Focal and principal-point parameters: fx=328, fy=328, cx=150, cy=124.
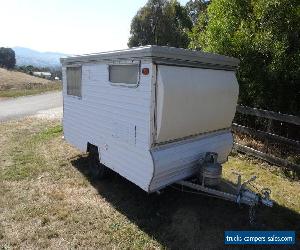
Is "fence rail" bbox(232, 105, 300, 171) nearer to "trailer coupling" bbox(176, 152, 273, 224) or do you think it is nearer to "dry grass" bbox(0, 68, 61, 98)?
"trailer coupling" bbox(176, 152, 273, 224)

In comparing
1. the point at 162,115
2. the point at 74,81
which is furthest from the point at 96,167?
the point at 162,115

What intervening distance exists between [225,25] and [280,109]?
3492 mm

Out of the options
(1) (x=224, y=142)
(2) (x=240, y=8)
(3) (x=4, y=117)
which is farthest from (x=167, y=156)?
(3) (x=4, y=117)

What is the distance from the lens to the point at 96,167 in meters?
8.70

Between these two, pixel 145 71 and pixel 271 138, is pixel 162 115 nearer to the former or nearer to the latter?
pixel 145 71

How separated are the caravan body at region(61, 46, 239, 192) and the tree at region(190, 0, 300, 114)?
2.83 metres

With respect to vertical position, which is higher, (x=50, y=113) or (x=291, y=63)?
(x=291, y=63)

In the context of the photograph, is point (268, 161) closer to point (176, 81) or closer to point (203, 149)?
point (203, 149)

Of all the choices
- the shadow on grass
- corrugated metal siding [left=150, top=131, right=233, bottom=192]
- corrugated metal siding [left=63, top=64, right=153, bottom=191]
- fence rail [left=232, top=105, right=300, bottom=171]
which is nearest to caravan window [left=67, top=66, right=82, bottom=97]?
corrugated metal siding [left=63, top=64, right=153, bottom=191]

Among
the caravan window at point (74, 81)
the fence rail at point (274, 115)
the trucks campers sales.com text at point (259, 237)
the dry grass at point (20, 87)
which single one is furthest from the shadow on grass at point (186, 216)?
the dry grass at point (20, 87)

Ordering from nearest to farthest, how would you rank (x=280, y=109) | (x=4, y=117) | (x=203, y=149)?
(x=203, y=149), (x=280, y=109), (x=4, y=117)

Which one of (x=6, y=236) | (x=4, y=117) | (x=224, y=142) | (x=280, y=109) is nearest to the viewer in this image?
(x=6, y=236)

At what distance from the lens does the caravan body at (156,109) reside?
618 cm

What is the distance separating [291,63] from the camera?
387 inches
